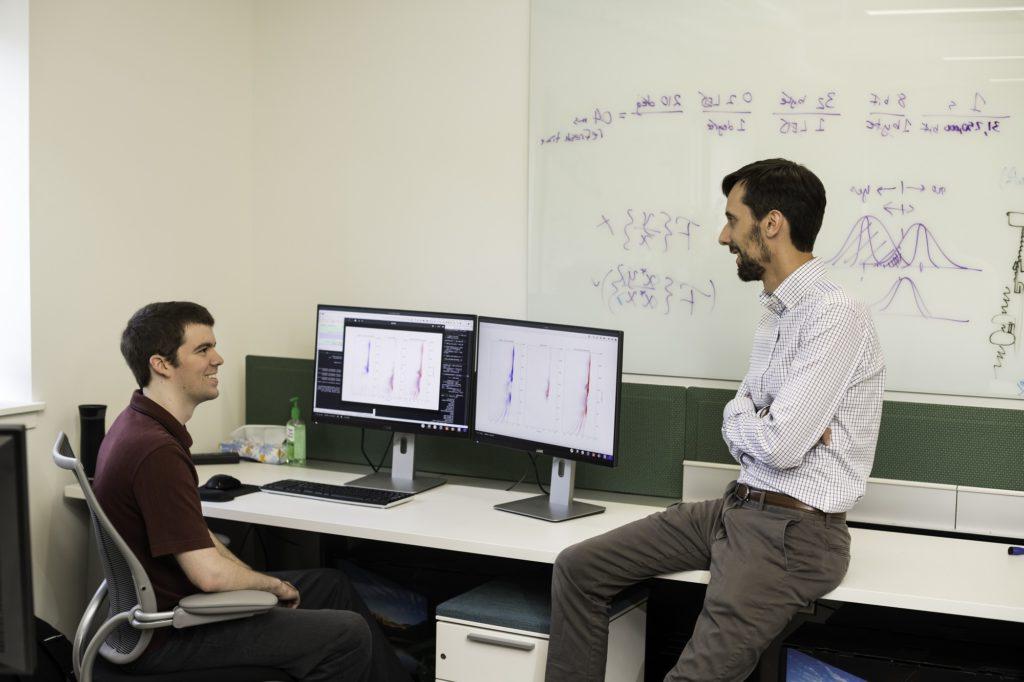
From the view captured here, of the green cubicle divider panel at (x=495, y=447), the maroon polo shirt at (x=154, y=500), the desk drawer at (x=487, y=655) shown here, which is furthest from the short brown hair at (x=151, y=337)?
the green cubicle divider panel at (x=495, y=447)

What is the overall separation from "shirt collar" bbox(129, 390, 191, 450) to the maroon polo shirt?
0.10 ft

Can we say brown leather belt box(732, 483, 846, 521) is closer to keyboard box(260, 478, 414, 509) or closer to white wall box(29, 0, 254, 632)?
keyboard box(260, 478, 414, 509)

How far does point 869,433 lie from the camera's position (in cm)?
215

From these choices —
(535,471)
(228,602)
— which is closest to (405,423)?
(535,471)

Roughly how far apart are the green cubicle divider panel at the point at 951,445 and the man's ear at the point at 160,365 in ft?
5.80

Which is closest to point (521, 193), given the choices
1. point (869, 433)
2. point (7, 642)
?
point (869, 433)

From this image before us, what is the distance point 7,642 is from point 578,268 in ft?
6.66

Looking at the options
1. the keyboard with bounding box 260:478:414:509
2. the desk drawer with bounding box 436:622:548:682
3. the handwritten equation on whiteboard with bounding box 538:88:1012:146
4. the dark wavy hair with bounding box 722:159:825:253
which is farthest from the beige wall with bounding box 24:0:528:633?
the desk drawer with bounding box 436:622:548:682

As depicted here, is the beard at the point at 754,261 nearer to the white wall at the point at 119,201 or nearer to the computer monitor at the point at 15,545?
the computer monitor at the point at 15,545

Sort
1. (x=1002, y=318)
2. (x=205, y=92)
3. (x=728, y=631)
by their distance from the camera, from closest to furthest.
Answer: (x=728, y=631) → (x=1002, y=318) → (x=205, y=92)

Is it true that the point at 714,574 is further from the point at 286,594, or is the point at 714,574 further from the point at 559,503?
the point at 286,594

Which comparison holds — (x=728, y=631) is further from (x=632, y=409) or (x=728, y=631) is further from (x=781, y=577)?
(x=632, y=409)

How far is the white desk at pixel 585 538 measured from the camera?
6.69 feet

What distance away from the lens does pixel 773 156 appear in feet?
9.16
